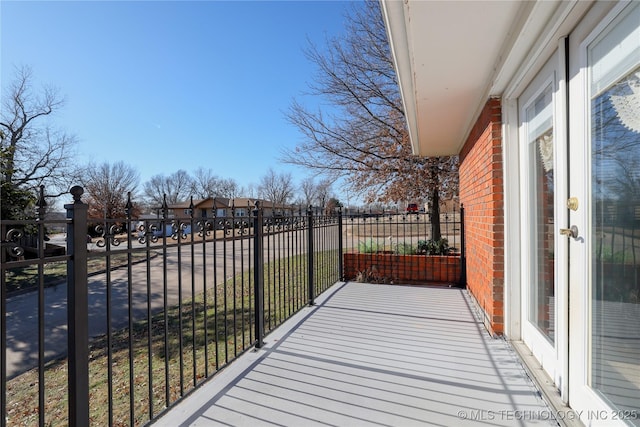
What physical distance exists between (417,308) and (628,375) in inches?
114

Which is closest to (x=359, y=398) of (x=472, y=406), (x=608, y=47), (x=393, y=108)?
(x=472, y=406)

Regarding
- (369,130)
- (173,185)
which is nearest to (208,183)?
(173,185)

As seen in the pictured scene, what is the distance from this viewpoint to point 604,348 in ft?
5.28

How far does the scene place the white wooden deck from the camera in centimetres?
202

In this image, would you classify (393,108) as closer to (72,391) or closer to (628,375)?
(628,375)

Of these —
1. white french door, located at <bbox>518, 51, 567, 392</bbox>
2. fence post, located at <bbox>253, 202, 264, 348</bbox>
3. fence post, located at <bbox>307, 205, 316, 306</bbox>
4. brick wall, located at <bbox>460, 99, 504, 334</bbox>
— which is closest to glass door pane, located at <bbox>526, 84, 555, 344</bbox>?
white french door, located at <bbox>518, 51, 567, 392</bbox>

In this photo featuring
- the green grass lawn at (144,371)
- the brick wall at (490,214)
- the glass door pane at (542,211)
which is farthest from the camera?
the brick wall at (490,214)

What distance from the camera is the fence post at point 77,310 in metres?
1.51

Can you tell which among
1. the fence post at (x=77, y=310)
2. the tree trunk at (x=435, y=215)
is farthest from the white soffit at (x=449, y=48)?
the tree trunk at (x=435, y=215)

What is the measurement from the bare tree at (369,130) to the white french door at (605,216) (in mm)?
6043

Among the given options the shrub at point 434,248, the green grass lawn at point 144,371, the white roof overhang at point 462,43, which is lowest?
the green grass lawn at point 144,371

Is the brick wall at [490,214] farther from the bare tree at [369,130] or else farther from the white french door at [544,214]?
the bare tree at [369,130]

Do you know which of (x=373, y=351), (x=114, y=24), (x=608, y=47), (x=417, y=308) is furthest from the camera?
(x=114, y=24)

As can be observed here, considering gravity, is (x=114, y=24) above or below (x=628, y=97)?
above
